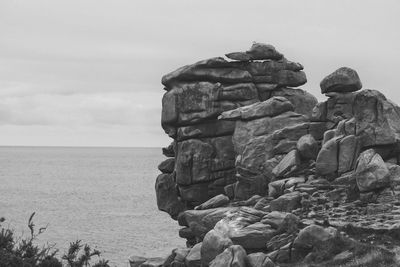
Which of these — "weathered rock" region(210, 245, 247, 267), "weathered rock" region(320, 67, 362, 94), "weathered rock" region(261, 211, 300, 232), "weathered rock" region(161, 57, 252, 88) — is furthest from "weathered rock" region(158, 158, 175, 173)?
"weathered rock" region(210, 245, 247, 267)

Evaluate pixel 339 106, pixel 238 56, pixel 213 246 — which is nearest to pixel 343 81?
pixel 339 106

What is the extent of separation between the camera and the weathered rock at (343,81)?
5693cm

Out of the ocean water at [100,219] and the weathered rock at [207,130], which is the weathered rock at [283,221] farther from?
the weathered rock at [207,130]

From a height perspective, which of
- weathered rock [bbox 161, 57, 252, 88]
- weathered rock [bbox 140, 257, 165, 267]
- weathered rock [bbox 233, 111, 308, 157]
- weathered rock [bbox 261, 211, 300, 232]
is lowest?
weathered rock [bbox 140, 257, 165, 267]

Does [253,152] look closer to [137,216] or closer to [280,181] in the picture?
[280,181]

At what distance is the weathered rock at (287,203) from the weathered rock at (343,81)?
1363 cm

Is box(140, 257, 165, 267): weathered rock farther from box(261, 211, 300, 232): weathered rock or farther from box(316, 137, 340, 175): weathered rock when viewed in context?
box(316, 137, 340, 175): weathered rock

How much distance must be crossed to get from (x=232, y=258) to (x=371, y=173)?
13.4m

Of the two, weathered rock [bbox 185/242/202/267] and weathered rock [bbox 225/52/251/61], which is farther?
weathered rock [bbox 225/52/251/61]

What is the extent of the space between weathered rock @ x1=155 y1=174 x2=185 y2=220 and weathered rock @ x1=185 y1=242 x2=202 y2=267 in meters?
26.5

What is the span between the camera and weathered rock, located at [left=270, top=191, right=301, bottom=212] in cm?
4709

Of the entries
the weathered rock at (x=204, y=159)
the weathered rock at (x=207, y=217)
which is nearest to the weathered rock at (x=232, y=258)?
the weathered rock at (x=207, y=217)

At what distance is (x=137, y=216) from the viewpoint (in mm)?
131750

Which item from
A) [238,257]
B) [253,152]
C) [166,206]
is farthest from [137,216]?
[238,257]
